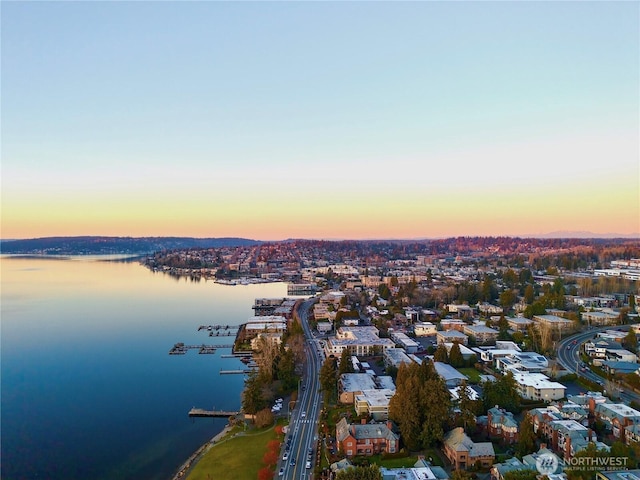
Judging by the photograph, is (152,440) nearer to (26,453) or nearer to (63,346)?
(26,453)

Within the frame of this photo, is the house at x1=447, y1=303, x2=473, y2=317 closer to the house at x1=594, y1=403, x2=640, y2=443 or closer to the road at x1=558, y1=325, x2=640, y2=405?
the road at x1=558, y1=325, x2=640, y2=405

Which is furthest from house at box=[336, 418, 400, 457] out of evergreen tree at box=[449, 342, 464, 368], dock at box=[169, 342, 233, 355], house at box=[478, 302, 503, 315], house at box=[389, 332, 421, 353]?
house at box=[478, 302, 503, 315]

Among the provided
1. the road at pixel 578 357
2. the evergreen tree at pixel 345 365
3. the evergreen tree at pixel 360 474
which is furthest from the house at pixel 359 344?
the evergreen tree at pixel 360 474

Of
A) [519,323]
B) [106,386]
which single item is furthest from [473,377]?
[106,386]

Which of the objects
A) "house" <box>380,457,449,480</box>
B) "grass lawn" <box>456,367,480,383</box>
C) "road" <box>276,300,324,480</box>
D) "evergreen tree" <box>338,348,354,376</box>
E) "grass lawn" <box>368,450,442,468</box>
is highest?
"evergreen tree" <box>338,348,354,376</box>

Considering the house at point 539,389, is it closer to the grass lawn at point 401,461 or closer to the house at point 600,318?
the grass lawn at point 401,461

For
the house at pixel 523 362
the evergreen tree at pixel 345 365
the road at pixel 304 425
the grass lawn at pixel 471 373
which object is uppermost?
the evergreen tree at pixel 345 365
